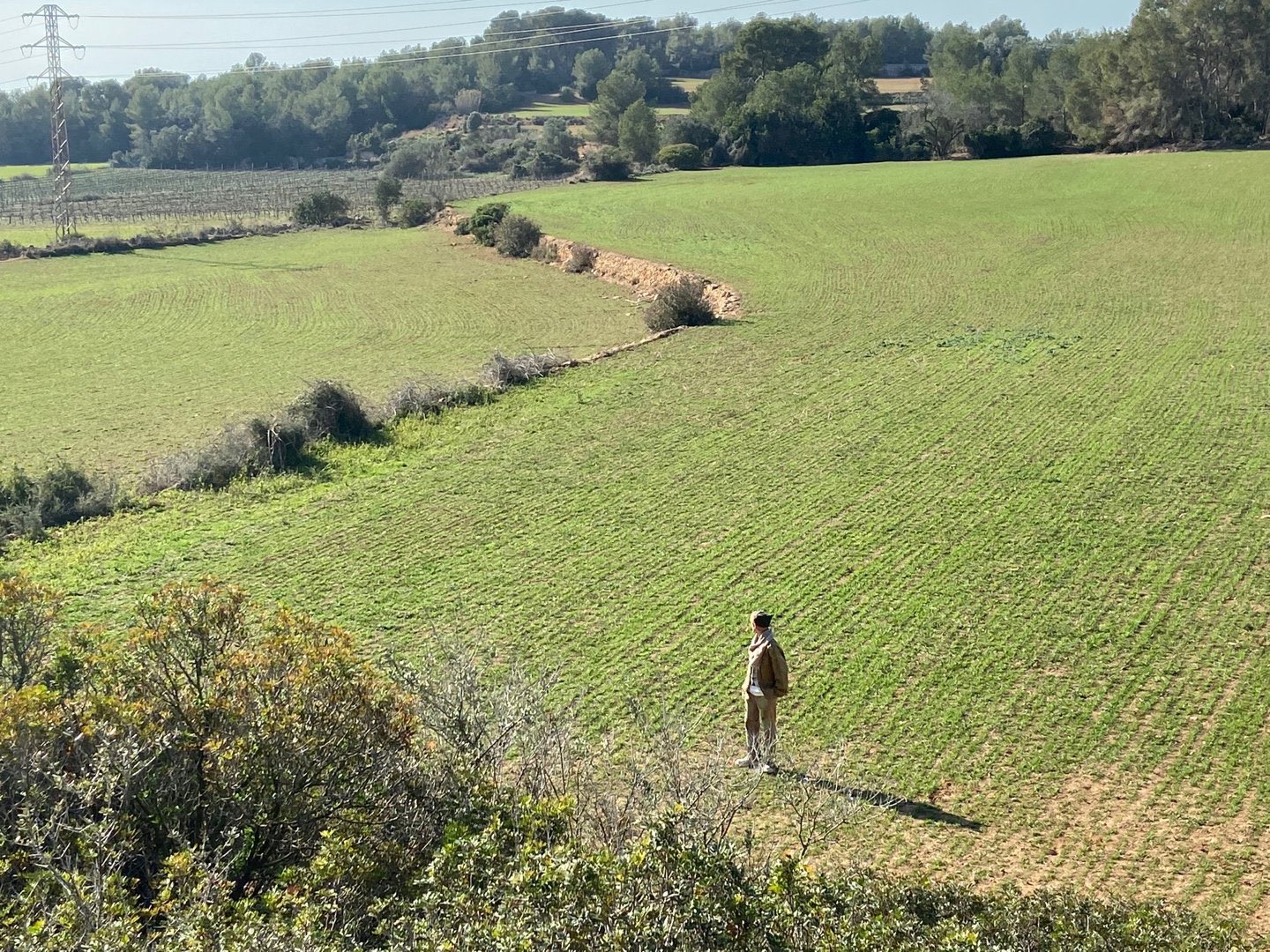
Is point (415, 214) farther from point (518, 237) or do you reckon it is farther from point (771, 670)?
point (771, 670)

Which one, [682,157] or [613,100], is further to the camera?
[613,100]

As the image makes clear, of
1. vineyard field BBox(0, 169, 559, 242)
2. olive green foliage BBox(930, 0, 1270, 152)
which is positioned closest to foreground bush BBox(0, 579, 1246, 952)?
vineyard field BBox(0, 169, 559, 242)

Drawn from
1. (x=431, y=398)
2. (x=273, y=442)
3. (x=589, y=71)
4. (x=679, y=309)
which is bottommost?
(x=273, y=442)

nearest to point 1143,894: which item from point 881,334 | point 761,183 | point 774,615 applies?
point 774,615

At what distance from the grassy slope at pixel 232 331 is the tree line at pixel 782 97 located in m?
46.0

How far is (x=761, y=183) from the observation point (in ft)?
256

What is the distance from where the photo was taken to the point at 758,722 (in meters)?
12.4

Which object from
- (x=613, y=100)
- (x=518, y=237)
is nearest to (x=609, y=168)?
(x=518, y=237)

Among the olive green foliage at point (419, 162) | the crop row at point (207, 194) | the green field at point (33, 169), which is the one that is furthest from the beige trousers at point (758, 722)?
the green field at point (33, 169)

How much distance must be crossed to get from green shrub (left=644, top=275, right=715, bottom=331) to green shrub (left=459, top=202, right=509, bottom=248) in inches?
1002

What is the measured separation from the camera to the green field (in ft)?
456

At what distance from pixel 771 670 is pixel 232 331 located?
35.4m

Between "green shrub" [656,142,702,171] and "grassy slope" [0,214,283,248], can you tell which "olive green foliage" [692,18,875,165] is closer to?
"green shrub" [656,142,702,171]

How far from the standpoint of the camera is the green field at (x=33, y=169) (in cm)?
13886
